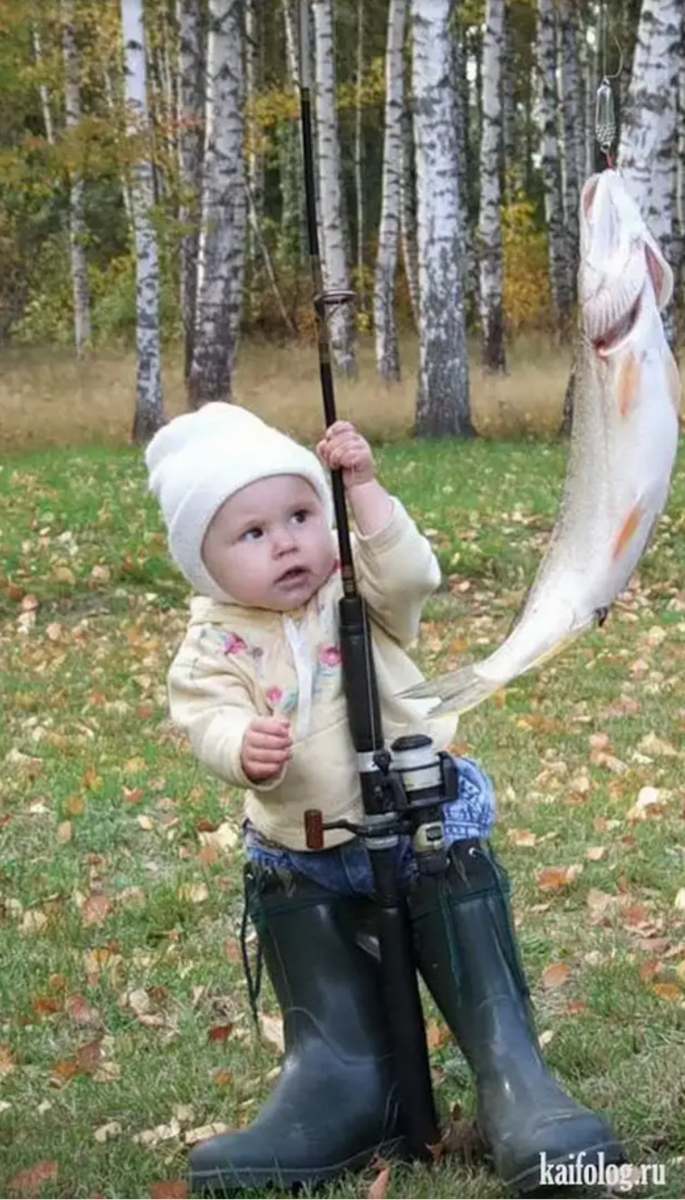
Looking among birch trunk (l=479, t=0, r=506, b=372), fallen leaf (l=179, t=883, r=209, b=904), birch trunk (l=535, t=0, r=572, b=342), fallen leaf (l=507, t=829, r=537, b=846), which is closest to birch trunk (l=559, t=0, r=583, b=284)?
birch trunk (l=535, t=0, r=572, b=342)

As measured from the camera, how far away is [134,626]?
8.73m

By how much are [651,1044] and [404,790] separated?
100 centimetres

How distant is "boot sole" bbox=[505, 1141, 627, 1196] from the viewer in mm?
2713

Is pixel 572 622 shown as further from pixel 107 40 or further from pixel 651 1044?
pixel 107 40

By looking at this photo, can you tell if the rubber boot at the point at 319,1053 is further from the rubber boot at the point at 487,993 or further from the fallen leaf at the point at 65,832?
the fallen leaf at the point at 65,832

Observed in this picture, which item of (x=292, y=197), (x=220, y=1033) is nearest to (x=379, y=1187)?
(x=220, y=1033)

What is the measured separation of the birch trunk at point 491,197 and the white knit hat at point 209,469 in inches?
684

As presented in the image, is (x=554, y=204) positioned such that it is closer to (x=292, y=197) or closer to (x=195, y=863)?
(x=292, y=197)

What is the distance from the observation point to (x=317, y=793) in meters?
2.98

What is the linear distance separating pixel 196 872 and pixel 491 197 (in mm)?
16212

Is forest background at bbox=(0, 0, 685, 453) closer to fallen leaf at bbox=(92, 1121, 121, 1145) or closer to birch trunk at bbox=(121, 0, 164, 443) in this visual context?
birch trunk at bbox=(121, 0, 164, 443)

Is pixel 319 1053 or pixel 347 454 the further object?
pixel 319 1053

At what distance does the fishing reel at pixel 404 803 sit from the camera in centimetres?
286

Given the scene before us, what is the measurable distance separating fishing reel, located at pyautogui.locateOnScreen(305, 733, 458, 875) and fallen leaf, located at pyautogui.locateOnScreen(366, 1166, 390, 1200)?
1.71ft
